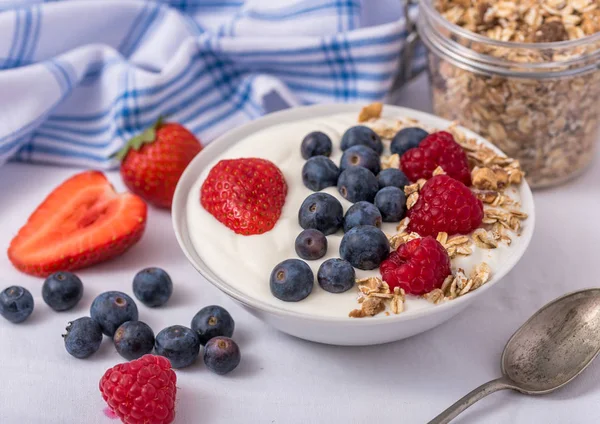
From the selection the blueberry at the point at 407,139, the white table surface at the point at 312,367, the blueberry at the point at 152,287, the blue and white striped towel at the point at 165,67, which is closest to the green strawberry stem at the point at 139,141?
the blue and white striped towel at the point at 165,67

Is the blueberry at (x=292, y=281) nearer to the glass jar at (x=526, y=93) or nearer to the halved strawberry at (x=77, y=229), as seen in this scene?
the halved strawberry at (x=77, y=229)

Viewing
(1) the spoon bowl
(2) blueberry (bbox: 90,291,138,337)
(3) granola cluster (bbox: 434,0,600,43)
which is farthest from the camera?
(3) granola cluster (bbox: 434,0,600,43)

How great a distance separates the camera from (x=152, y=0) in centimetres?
222

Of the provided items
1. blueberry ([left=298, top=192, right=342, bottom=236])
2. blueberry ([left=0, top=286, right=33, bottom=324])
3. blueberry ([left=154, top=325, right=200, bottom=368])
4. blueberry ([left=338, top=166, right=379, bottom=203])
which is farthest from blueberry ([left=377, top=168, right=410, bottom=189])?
blueberry ([left=0, top=286, right=33, bottom=324])

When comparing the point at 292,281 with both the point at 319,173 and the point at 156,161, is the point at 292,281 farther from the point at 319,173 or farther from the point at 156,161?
the point at 156,161

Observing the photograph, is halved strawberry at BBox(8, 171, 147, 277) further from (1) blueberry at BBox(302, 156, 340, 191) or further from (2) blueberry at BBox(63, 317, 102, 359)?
(1) blueberry at BBox(302, 156, 340, 191)

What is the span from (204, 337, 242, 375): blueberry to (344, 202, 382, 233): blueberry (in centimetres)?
31

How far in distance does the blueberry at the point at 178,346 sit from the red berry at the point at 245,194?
0.22 metres

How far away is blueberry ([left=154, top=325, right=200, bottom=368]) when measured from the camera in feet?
4.59

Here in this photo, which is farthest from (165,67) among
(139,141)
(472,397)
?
(472,397)

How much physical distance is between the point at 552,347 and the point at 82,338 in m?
0.88

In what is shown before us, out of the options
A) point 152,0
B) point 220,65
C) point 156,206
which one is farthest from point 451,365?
point 152,0

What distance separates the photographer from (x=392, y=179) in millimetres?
1487

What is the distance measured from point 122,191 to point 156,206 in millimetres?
102
